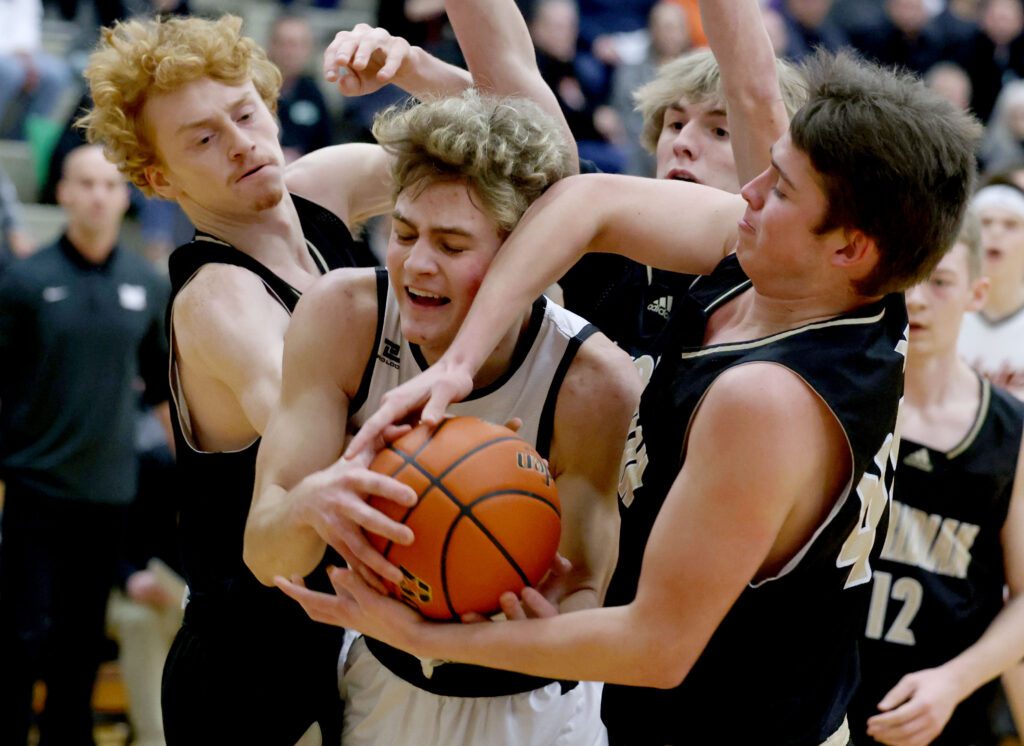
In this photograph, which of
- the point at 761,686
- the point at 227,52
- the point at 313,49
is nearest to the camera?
the point at 761,686

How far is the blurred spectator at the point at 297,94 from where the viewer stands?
371 inches

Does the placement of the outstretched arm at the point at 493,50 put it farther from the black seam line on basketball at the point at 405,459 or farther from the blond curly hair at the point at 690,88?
the black seam line on basketball at the point at 405,459

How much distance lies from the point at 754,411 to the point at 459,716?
1.09m

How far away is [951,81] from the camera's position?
10.4 meters

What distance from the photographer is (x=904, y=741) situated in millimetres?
3508

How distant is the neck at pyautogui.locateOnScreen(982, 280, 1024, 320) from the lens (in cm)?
608

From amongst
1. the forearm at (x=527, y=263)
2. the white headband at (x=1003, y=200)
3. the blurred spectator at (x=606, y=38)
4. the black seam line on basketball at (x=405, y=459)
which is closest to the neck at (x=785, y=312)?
the forearm at (x=527, y=263)

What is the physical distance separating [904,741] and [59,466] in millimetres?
4405

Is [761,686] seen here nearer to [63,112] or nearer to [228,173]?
[228,173]

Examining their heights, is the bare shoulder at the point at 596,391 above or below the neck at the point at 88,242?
above

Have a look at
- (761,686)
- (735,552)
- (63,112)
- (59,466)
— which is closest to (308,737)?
(761,686)

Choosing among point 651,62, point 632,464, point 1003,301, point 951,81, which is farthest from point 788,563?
point 951,81

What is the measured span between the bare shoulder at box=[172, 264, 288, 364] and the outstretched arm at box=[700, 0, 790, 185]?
1.25m

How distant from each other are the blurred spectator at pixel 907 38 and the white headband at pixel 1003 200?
17.2 feet
